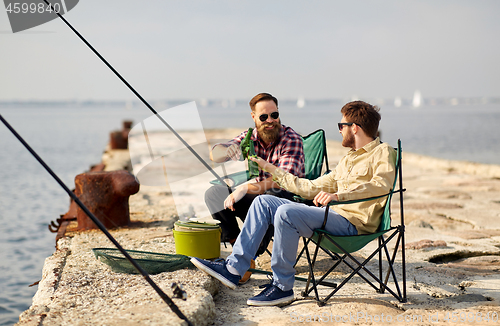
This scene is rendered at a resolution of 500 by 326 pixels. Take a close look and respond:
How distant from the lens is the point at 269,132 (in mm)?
3457

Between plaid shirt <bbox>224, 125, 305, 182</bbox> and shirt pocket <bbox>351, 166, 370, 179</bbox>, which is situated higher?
plaid shirt <bbox>224, 125, 305, 182</bbox>

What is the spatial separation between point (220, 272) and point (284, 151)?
103 centimetres

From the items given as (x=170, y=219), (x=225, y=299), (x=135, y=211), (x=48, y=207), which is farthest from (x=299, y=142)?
(x=48, y=207)

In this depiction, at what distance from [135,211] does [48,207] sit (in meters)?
5.20

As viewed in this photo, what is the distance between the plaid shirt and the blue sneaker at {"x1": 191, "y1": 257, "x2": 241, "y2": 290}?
33.9 inches

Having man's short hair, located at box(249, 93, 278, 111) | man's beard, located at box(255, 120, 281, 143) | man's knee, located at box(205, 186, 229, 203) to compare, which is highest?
man's short hair, located at box(249, 93, 278, 111)

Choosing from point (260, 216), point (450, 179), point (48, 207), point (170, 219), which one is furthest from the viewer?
point (48, 207)

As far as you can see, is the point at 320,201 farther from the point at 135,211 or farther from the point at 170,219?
the point at 135,211

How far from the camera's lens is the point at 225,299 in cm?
298

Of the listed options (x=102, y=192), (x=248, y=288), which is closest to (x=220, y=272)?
(x=248, y=288)

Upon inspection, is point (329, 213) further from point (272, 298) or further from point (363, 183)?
point (272, 298)

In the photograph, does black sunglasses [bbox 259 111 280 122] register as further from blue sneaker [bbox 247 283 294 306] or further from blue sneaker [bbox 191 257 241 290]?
blue sneaker [bbox 247 283 294 306]

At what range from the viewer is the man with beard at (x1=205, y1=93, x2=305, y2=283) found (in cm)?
338

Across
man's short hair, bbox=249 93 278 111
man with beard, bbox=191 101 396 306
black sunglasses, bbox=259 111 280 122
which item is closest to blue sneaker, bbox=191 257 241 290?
man with beard, bbox=191 101 396 306
